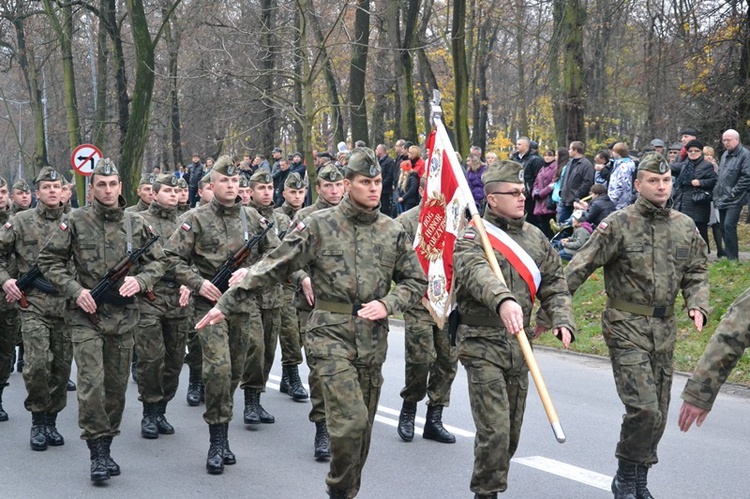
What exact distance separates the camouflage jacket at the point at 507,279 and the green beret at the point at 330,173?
8.11ft

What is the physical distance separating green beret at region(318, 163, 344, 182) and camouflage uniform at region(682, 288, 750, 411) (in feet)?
15.6

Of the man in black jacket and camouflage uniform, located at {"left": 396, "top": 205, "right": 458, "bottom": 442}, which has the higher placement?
the man in black jacket

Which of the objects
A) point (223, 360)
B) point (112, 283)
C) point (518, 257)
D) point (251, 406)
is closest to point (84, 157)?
point (251, 406)

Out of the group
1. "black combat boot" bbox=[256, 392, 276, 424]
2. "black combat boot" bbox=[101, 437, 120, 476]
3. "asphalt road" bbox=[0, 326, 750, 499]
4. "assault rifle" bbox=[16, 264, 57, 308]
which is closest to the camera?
"asphalt road" bbox=[0, 326, 750, 499]

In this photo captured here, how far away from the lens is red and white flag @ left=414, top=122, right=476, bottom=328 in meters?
6.96

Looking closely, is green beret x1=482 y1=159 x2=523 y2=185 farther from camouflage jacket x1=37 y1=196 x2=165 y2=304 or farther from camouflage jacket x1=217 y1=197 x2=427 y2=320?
camouflage jacket x1=37 y1=196 x2=165 y2=304

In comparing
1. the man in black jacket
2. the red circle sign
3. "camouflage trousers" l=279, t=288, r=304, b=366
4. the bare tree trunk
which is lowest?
"camouflage trousers" l=279, t=288, r=304, b=366

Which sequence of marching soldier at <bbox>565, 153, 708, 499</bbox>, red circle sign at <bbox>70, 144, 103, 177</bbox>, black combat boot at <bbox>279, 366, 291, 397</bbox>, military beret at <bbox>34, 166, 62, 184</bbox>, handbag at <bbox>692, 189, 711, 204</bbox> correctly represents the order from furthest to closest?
red circle sign at <bbox>70, 144, 103, 177</bbox> → handbag at <bbox>692, 189, 711, 204</bbox> → black combat boot at <bbox>279, 366, 291, 397</bbox> → military beret at <bbox>34, 166, 62, 184</bbox> → marching soldier at <bbox>565, 153, 708, 499</bbox>

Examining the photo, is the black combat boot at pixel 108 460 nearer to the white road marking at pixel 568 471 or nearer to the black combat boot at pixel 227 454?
the black combat boot at pixel 227 454

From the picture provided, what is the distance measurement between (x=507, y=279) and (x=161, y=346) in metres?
4.13

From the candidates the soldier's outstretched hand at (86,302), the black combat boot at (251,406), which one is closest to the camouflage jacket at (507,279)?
the soldier's outstretched hand at (86,302)

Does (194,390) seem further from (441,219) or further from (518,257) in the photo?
(518,257)

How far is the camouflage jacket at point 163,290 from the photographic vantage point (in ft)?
31.5

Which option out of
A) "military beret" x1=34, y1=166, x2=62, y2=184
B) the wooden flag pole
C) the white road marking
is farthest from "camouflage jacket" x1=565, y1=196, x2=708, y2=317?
"military beret" x1=34, y1=166, x2=62, y2=184
